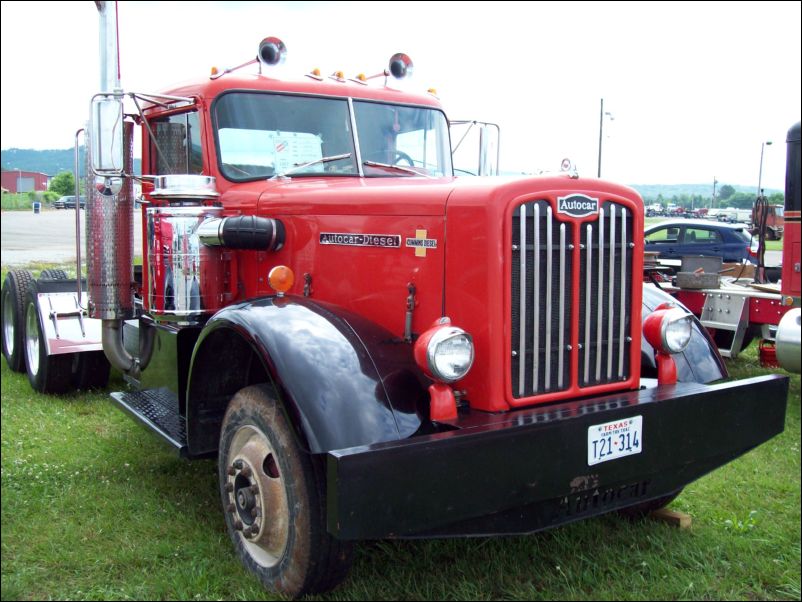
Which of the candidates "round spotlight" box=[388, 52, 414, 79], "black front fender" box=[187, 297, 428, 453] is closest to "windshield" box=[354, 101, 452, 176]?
"round spotlight" box=[388, 52, 414, 79]

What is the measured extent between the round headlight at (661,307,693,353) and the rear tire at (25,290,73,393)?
475 cm

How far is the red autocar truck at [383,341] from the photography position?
2957mm

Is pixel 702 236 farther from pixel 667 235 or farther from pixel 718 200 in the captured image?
pixel 718 200

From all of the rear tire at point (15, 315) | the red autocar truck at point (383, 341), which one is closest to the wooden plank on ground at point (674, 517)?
the red autocar truck at point (383, 341)

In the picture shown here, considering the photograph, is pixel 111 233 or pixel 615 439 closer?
pixel 615 439

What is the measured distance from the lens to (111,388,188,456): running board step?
4.08 metres

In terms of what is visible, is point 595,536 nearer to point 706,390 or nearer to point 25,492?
point 706,390

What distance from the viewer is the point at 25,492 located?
4.44m

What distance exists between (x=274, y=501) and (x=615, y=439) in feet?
4.67

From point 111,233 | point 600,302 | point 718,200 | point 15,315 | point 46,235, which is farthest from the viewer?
point 718,200

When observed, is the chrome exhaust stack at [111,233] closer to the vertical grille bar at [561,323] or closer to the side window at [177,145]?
the side window at [177,145]

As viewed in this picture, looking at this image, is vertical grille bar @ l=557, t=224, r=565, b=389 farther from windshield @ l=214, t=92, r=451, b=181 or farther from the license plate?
windshield @ l=214, t=92, r=451, b=181

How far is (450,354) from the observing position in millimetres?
3070

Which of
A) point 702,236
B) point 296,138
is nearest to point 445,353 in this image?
point 296,138
